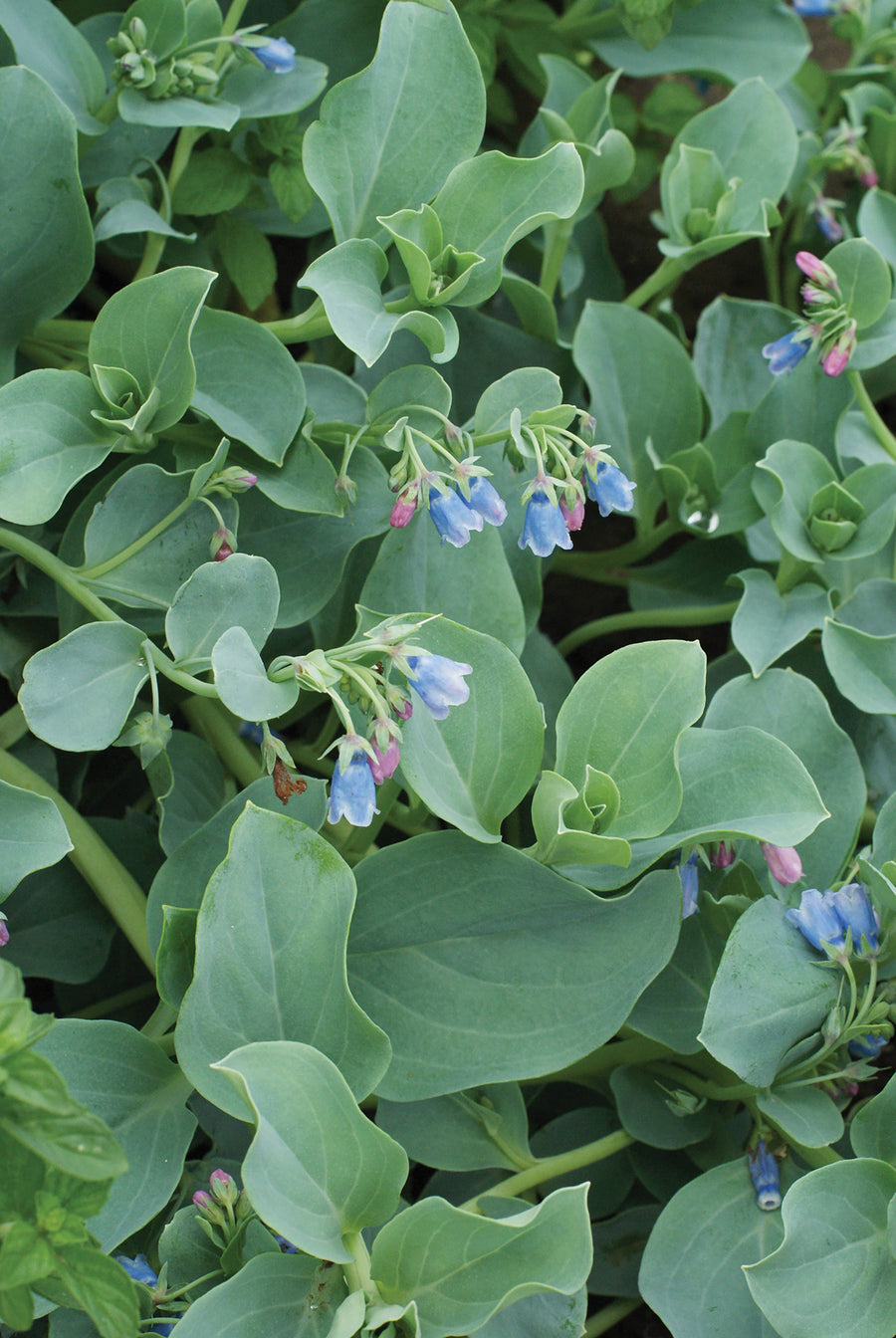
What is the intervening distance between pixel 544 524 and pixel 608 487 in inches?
2.6

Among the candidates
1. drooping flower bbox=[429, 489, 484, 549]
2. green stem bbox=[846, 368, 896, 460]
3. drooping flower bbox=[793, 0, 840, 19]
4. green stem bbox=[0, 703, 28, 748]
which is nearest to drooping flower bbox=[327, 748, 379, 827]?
drooping flower bbox=[429, 489, 484, 549]

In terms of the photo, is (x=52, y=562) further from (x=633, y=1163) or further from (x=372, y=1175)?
(x=633, y=1163)

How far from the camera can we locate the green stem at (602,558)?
1.43m

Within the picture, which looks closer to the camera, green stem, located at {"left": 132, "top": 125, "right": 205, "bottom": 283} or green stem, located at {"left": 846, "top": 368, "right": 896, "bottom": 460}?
green stem, located at {"left": 132, "top": 125, "right": 205, "bottom": 283}

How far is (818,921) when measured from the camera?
3.17ft

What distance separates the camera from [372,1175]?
81 cm

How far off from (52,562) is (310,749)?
35 centimetres

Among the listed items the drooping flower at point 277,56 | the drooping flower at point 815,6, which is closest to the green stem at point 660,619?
the drooping flower at point 277,56

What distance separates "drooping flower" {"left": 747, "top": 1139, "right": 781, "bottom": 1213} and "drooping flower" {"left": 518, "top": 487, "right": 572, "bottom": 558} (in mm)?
553

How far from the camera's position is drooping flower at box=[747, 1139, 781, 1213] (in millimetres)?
988

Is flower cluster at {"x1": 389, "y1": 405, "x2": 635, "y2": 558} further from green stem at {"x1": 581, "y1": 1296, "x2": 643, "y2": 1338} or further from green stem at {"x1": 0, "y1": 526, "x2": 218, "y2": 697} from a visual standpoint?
green stem at {"x1": 581, "y1": 1296, "x2": 643, "y2": 1338}

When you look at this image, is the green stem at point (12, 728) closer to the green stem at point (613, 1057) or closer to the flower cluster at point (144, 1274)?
the flower cluster at point (144, 1274)

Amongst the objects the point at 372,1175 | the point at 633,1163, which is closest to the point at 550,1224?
the point at 372,1175

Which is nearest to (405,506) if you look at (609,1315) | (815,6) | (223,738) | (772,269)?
(223,738)
